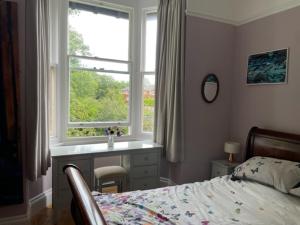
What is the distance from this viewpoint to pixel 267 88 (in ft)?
10.1

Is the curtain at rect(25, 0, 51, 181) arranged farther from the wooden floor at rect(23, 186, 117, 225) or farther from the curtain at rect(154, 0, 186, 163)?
the curtain at rect(154, 0, 186, 163)

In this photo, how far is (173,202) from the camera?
195 centimetres

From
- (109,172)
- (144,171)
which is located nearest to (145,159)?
(144,171)

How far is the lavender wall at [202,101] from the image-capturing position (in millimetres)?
3342

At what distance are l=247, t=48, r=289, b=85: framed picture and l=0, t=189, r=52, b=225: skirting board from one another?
3.06 meters

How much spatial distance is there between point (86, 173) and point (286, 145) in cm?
225

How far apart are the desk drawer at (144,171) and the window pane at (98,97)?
95 cm

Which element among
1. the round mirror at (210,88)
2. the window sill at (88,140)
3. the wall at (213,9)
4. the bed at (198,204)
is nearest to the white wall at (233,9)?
the wall at (213,9)

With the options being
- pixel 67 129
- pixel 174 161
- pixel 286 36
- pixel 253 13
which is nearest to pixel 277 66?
pixel 286 36

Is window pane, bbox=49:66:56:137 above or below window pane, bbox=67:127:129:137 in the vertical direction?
above

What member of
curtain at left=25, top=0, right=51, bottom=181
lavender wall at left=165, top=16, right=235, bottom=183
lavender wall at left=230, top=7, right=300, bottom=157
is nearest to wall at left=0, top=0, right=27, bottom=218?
curtain at left=25, top=0, right=51, bottom=181

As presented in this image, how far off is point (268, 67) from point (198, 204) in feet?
6.65

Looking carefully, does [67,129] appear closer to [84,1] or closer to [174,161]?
[174,161]

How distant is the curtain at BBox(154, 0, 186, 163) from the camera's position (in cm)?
319
